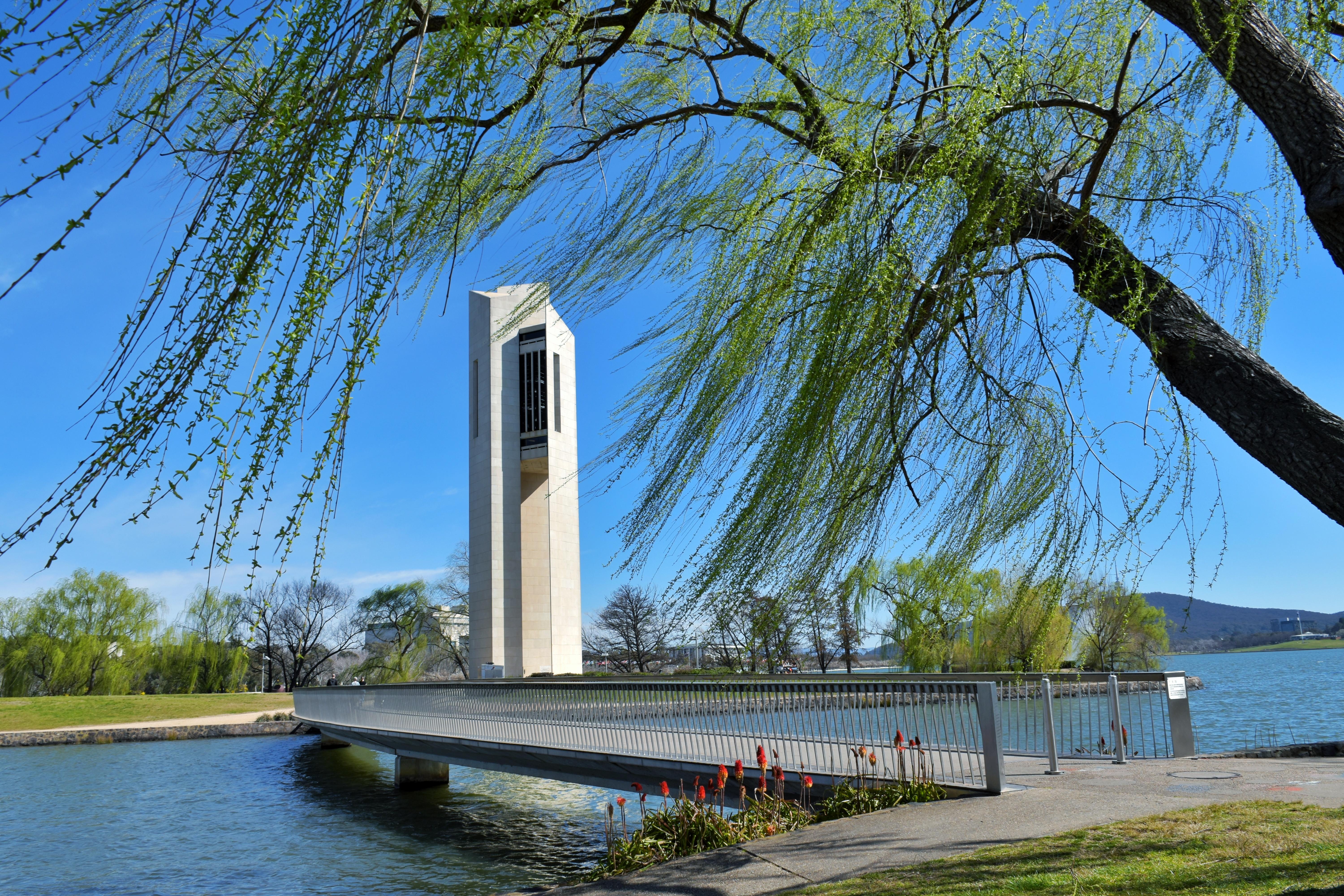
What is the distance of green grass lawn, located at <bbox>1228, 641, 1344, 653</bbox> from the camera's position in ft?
549

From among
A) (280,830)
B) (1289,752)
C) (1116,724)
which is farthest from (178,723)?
(1289,752)

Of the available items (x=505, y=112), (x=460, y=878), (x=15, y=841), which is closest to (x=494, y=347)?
(x=15, y=841)

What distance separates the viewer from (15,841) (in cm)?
1642

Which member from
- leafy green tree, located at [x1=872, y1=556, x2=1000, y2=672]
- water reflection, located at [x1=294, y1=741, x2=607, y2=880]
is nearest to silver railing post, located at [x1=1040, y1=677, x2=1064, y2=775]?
leafy green tree, located at [x1=872, y1=556, x2=1000, y2=672]

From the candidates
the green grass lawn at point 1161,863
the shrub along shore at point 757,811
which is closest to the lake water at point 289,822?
the shrub along shore at point 757,811

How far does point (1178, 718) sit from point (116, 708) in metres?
48.1

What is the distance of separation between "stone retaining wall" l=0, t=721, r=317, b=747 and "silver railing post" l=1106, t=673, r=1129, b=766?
3269 cm

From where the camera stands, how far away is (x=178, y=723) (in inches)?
1558

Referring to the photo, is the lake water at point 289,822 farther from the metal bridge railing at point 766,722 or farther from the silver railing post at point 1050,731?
the silver railing post at point 1050,731

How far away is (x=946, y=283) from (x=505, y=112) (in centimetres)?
209

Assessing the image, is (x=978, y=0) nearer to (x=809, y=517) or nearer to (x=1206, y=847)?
(x=809, y=517)

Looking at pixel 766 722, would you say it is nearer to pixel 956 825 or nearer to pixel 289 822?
pixel 956 825

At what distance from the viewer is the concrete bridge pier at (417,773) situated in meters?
22.3

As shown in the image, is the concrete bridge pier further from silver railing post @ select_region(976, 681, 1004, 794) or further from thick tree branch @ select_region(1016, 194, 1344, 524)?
thick tree branch @ select_region(1016, 194, 1344, 524)
